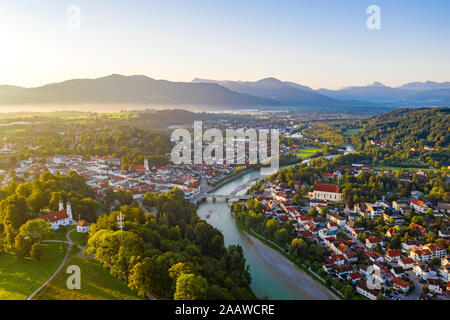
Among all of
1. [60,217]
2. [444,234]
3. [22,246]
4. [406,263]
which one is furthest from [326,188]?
[22,246]

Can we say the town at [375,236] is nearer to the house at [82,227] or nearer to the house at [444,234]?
the house at [444,234]

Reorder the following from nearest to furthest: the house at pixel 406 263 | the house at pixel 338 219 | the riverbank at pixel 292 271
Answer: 1. the riverbank at pixel 292 271
2. the house at pixel 406 263
3. the house at pixel 338 219

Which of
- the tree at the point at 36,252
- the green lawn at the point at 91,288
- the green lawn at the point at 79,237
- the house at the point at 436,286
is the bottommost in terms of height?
the house at the point at 436,286

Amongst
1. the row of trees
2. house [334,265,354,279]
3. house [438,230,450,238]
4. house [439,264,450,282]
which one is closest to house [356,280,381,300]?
house [334,265,354,279]

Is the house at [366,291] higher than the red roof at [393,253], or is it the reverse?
the red roof at [393,253]

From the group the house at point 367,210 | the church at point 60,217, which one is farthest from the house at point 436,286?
the church at point 60,217

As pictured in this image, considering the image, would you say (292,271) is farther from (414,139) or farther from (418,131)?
(418,131)

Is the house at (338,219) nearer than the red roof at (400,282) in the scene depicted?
No
